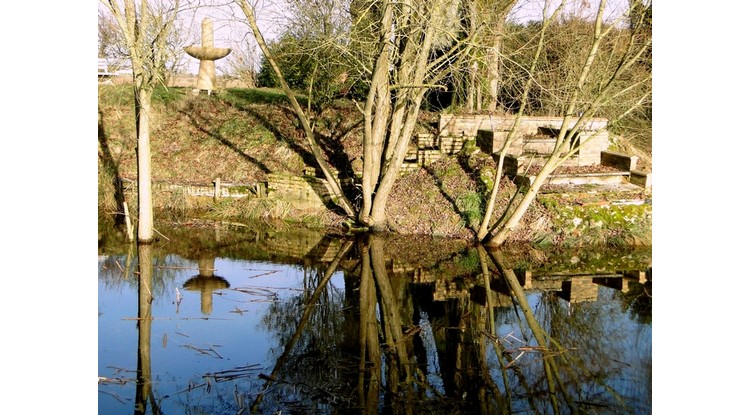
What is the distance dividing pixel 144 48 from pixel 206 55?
12.0 m

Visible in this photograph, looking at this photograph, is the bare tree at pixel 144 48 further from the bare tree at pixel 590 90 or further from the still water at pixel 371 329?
the bare tree at pixel 590 90

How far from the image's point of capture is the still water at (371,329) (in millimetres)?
7602

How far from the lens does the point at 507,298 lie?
1136cm

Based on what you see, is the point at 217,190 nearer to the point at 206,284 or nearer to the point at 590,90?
the point at 206,284

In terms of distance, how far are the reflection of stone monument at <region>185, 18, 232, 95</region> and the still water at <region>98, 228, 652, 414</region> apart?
1126 cm

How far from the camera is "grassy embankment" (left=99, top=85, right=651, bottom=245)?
602 inches

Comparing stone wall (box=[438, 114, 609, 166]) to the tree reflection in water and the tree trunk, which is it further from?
the tree trunk

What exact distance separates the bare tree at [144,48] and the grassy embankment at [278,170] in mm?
1005

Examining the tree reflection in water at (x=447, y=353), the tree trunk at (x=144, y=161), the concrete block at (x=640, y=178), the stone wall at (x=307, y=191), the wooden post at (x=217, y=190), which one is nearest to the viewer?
the tree reflection in water at (x=447, y=353)

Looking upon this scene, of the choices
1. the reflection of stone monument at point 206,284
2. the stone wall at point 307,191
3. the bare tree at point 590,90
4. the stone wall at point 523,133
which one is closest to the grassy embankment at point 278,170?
the stone wall at point 307,191

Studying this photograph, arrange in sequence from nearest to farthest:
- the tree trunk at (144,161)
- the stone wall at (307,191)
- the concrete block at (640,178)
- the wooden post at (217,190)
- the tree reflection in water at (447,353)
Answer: the tree reflection in water at (447,353) → the tree trunk at (144,161) → the concrete block at (640,178) → the stone wall at (307,191) → the wooden post at (217,190)

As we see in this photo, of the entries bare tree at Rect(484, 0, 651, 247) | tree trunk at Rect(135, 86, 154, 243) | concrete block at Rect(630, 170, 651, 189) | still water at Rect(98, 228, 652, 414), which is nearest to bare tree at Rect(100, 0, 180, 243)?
tree trunk at Rect(135, 86, 154, 243)

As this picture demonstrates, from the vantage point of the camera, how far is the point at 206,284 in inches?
472
